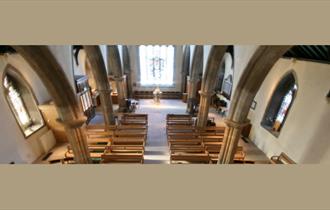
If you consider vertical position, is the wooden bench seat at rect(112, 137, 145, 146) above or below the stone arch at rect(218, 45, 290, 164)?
below

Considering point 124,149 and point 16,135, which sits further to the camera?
point 124,149

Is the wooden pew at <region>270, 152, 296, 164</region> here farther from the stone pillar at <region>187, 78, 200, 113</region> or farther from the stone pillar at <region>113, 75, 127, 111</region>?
the stone pillar at <region>113, 75, 127, 111</region>

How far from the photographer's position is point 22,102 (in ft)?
34.9

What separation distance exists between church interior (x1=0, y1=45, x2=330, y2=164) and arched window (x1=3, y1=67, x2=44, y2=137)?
5 centimetres

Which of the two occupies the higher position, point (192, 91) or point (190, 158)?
point (192, 91)

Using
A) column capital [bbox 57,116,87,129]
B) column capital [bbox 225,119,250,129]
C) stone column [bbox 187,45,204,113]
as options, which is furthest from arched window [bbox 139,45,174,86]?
column capital [bbox 57,116,87,129]

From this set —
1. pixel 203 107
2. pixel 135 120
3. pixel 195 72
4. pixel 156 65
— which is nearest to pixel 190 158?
pixel 203 107

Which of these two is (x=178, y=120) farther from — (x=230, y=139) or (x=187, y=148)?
(x=230, y=139)

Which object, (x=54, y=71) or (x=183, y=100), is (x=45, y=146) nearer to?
(x=54, y=71)

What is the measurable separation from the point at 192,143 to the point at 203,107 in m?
3.19

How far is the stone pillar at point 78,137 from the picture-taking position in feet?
23.1

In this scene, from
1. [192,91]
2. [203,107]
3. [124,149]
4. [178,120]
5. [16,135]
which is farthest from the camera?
[192,91]

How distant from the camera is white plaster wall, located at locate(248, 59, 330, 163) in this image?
307 inches
